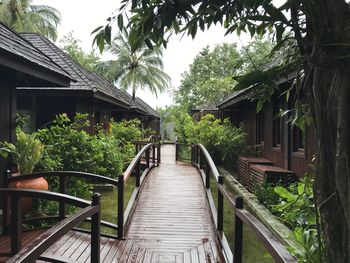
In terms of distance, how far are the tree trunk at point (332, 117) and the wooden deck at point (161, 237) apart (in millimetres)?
2869

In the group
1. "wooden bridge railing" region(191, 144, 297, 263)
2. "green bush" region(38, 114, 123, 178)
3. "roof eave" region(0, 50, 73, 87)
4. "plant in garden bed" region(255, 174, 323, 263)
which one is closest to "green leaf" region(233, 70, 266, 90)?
"wooden bridge railing" region(191, 144, 297, 263)

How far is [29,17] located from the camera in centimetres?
2781

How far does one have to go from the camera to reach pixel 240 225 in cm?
329

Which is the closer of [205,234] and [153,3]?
[153,3]

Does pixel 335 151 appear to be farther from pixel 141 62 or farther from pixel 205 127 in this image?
pixel 141 62

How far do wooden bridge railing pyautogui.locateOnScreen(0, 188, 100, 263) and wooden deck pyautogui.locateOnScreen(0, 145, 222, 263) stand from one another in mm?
470

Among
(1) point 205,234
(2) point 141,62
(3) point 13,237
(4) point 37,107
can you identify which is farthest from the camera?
(2) point 141,62

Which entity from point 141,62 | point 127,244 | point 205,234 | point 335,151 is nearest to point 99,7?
point 335,151

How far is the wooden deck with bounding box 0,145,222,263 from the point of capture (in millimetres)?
4302

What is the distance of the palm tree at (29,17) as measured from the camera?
2488 cm

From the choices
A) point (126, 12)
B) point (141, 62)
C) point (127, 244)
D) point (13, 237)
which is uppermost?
point (141, 62)

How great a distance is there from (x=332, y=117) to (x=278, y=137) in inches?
378

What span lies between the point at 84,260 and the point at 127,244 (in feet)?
2.65

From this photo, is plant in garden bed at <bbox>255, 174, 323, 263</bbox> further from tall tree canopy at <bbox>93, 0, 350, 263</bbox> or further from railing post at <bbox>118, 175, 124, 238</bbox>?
railing post at <bbox>118, 175, 124, 238</bbox>
